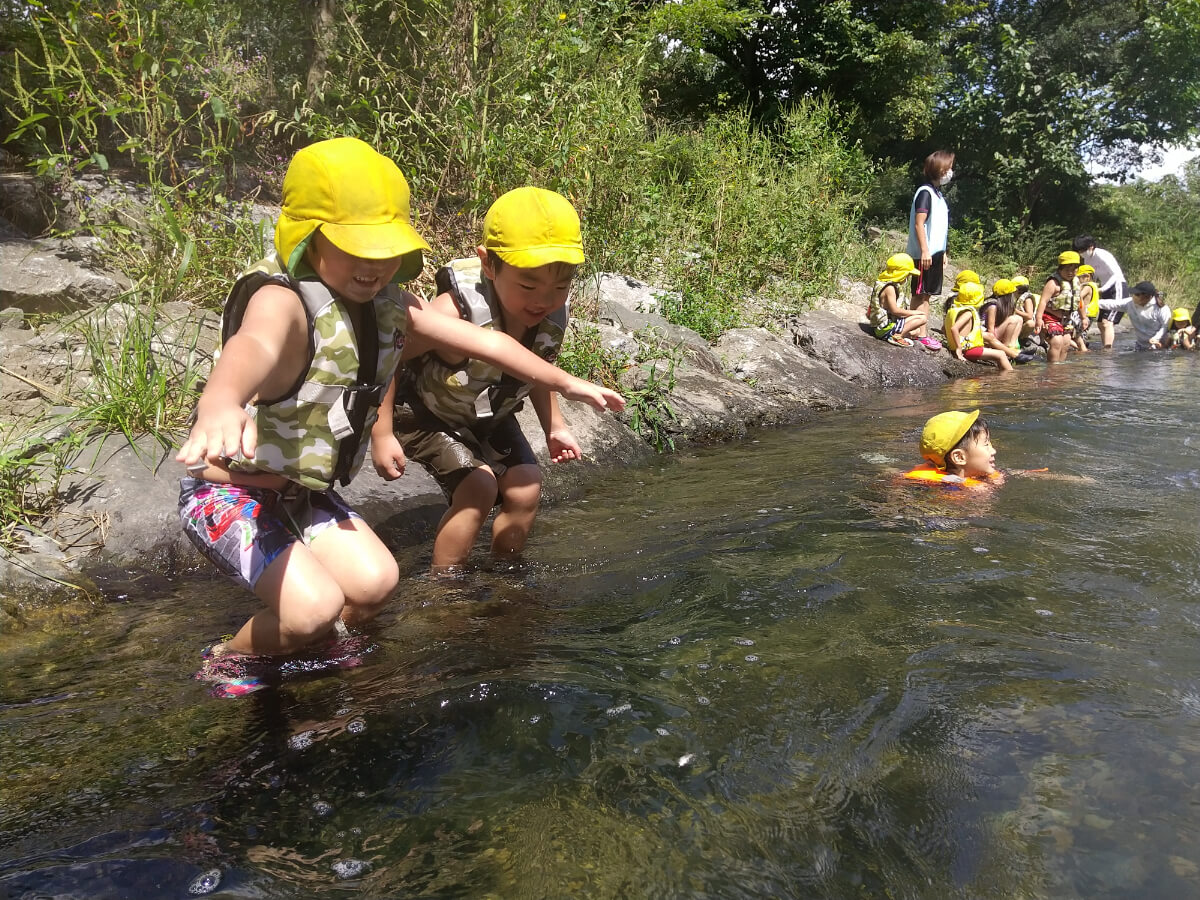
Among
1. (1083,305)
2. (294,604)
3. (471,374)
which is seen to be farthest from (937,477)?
(1083,305)

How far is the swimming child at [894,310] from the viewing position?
10.2 metres

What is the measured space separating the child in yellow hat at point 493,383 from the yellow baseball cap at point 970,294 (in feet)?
28.0

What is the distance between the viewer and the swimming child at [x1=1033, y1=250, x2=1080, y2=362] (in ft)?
41.4

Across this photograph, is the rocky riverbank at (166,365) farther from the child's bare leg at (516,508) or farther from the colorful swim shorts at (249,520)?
the colorful swim shorts at (249,520)

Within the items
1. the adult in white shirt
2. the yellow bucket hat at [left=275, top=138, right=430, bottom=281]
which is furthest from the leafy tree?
the yellow bucket hat at [left=275, top=138, right=430, bottom=281]

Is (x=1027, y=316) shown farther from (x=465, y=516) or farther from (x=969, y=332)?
(x=465, y=516)

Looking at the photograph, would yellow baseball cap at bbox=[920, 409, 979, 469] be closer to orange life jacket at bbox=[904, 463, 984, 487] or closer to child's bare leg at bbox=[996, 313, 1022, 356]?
orange life jacket at bbox=[904, 463, 984, 487]

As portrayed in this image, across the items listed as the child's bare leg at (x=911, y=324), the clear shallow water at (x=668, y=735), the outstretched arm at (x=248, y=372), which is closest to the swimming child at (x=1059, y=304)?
the child's bare leg at (x=911, y=324)

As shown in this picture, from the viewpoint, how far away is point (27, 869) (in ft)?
5.81

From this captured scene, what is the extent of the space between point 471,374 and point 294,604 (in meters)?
1.25

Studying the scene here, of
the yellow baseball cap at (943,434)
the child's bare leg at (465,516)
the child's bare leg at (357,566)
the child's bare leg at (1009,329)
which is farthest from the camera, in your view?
the child's bare leg at (1009,329)

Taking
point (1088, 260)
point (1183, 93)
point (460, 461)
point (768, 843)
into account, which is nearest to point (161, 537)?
point (460, 461)

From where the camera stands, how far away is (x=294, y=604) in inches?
100

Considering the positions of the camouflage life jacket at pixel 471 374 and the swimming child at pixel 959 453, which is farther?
the swimming child at pixel 959 453
